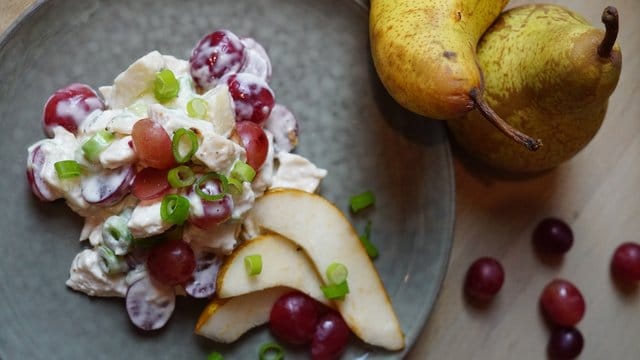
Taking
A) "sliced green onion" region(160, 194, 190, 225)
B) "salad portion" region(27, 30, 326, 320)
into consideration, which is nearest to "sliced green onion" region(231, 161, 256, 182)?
"salad portion" region(27, 30, 326, 320)

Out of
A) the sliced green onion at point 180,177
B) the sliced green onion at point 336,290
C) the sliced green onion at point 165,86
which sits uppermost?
the sliced green onion at point 165,86

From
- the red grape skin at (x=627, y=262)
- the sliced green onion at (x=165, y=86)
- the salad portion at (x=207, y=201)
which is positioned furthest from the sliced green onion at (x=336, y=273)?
the red grape skin at (x=627, y=262)

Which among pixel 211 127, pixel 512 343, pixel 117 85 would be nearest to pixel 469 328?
pixel 512 343

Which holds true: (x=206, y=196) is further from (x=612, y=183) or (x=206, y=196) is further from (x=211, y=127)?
(x=612, y=183)

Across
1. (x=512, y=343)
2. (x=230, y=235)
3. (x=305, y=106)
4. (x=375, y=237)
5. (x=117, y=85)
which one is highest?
(x=117, y=85)

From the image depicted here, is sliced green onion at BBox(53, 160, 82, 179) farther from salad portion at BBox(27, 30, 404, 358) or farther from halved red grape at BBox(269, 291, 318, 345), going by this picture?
halved red grape at BBox(269, 291, 318, 345)

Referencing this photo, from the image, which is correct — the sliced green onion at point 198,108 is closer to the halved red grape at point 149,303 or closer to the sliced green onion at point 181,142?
the sliced green onion at point 181,142
